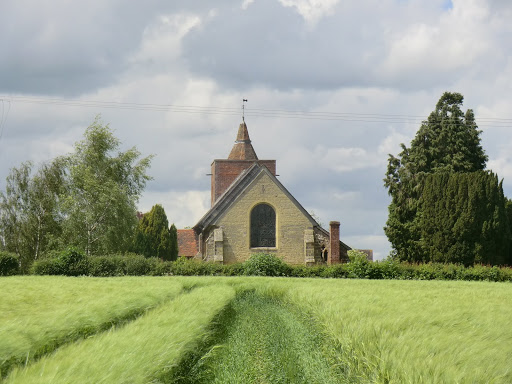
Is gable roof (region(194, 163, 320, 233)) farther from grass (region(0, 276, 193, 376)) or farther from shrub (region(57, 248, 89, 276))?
grass (region(0, 276, 193, 376))

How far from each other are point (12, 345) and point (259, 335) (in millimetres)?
8322

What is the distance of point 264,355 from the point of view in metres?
12.3

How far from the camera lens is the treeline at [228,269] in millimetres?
34906

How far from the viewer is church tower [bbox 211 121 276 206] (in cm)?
5891

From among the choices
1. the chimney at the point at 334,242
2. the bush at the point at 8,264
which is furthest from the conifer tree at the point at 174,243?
the bush at the point at 8,264

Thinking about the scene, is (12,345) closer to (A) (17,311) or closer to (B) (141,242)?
(A) (17,311)

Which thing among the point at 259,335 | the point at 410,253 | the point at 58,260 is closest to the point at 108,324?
the point at 259,335

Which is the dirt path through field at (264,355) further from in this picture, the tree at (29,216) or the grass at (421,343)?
the tree at (29,216)

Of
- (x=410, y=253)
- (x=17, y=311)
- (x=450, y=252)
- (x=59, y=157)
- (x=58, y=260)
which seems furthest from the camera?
(x=59, y=157)

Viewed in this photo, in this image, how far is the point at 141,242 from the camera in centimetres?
5084

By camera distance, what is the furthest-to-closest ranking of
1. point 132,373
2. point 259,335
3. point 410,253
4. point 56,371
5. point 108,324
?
point 410,253 → point 259,335 → point 108,324 → point 132,373 → point 56,371

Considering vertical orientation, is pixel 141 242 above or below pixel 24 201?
below

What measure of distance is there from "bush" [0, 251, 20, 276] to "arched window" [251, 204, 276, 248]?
16657 millimetres

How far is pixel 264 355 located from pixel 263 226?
33.4 meters
